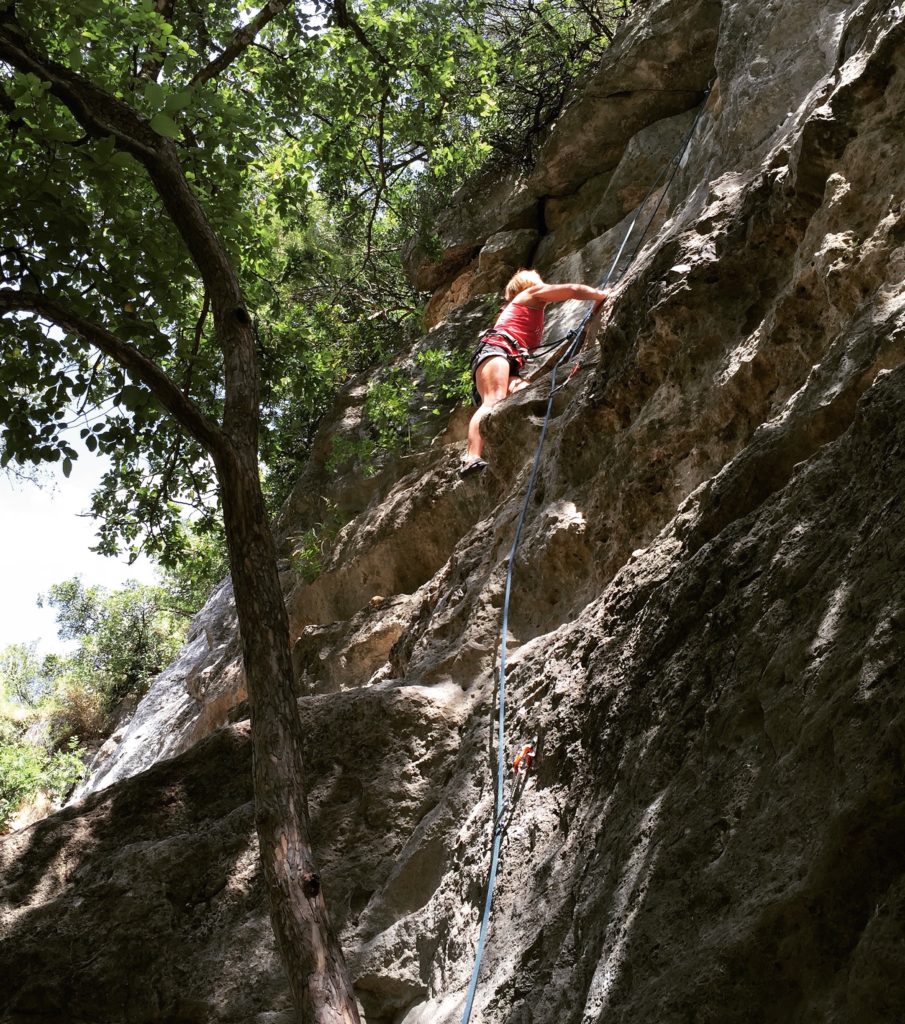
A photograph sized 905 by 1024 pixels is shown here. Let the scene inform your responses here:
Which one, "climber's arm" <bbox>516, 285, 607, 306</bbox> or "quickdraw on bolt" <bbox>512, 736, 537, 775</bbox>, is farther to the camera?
"climber's arm" <bbox>516, 285, 607, 306</bbox>

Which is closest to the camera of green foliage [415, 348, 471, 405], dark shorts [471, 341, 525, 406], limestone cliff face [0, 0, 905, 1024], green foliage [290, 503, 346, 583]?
limestone cliff face [0, 0, 905, 1024]

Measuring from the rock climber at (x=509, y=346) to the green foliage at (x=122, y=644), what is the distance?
45.5ft

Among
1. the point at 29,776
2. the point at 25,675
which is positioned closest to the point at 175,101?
the point at 29,776

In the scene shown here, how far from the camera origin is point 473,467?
7223 millimetres

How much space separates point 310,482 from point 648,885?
9066mm

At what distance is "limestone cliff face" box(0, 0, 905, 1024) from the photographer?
2.07 m

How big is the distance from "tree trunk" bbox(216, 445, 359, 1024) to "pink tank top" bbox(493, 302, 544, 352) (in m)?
4.19

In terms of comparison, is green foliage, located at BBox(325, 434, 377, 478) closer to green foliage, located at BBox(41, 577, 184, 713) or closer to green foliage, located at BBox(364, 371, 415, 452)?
green foliage, located at BBox(364, 371, 415, 452)

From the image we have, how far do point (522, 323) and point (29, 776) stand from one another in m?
12.3

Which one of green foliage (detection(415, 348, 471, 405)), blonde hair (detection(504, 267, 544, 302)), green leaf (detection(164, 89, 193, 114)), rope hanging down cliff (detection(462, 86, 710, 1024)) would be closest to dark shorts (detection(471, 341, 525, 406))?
rope hanging down cliff (detection(462, 86, 710, 1024))

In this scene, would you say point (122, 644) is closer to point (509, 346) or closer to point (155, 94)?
point (509, 346)

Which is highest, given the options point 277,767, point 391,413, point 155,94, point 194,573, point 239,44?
point 194,573

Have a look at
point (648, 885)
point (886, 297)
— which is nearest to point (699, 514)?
point (886, 297)

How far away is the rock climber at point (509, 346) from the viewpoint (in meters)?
7.36
